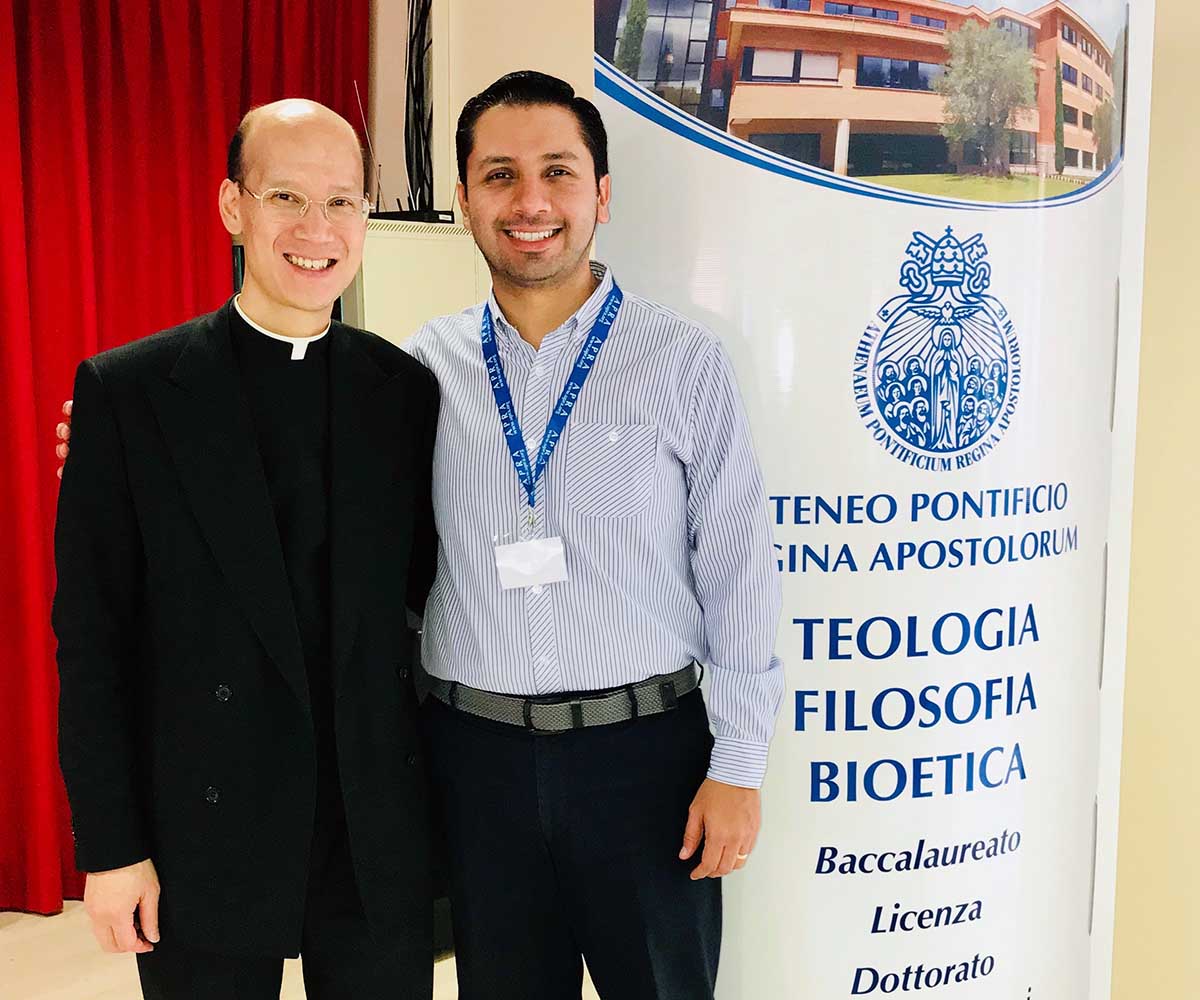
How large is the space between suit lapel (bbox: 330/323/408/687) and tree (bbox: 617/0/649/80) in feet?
1.83

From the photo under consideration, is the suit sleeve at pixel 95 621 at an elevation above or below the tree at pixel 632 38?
below

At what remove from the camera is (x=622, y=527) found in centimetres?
163

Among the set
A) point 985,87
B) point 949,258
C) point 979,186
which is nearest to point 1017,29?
point 985,87

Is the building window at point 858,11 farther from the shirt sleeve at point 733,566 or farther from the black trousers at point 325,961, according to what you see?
the black trousers at point 325,961

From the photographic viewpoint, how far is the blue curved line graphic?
5.46 feet

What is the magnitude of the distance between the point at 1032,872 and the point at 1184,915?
0.73 meters

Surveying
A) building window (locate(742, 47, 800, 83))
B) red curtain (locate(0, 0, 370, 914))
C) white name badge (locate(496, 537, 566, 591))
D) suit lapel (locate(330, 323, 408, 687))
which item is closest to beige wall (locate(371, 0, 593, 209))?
red curtain (locate(0, 0, 370, 914))

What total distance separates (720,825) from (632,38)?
1.12m

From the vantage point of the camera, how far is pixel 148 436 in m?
1.52

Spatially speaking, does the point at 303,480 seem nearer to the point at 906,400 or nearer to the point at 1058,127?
the point at 906,400

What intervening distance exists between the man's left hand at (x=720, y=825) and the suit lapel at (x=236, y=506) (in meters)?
0.56

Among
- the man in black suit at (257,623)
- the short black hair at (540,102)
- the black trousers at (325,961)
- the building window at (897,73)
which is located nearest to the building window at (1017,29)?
the building window at (897,73)

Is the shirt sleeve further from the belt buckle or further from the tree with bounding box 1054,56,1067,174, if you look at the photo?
the tree with bounding box 1054,56,1067,174

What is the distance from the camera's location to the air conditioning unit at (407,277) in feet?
10.8
